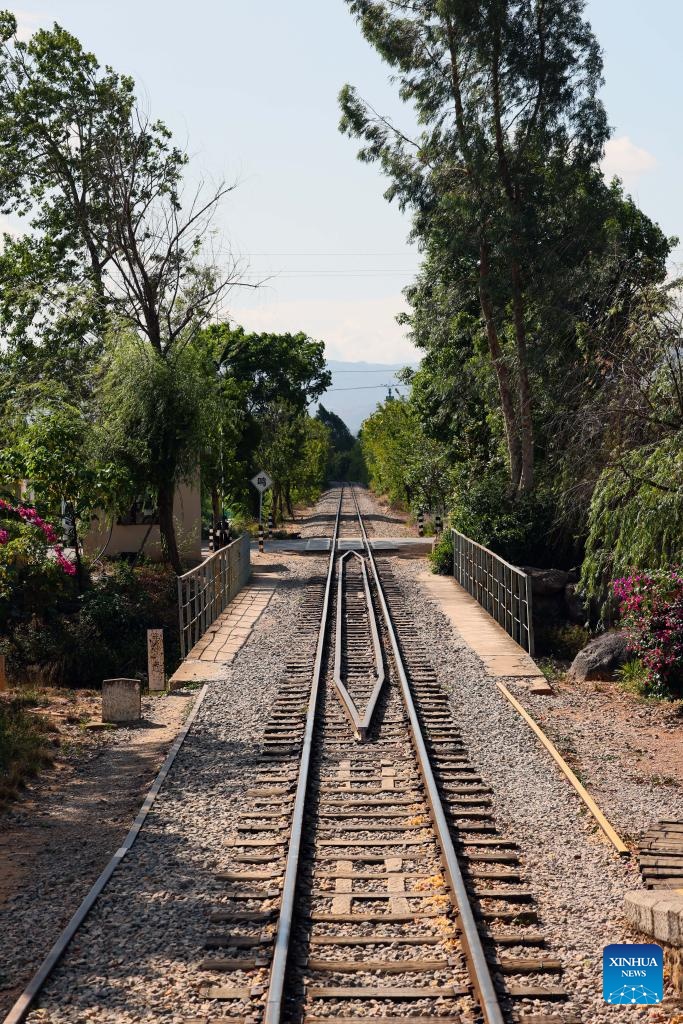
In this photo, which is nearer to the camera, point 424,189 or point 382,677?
point 382,677

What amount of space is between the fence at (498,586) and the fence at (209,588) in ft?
18.0

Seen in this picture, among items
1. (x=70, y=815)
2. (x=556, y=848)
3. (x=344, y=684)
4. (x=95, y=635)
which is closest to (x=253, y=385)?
(x=95, y=635)

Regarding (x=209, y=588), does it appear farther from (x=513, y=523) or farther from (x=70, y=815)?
(x=70, y=815)

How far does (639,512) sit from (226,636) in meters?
7.66

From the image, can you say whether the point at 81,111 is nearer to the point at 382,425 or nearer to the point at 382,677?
the point at 382,677

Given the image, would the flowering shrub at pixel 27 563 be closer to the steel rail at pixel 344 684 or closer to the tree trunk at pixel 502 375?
the steel rail at pixel 344 684

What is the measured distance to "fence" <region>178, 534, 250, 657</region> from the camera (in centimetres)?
1841

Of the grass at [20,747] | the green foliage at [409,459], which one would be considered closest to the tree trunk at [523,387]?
the green foliage at [409,459]

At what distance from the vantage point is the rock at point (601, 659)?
54.3ft

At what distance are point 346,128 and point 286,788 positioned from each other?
22711mm

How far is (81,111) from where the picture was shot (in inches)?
1329

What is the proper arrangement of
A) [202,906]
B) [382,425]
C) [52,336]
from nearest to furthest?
[202,906]
[52,336]
[382,425]

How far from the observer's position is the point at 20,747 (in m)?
12.2

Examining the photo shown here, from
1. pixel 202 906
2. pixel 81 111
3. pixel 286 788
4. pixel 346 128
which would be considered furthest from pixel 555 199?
pixel 202 906
